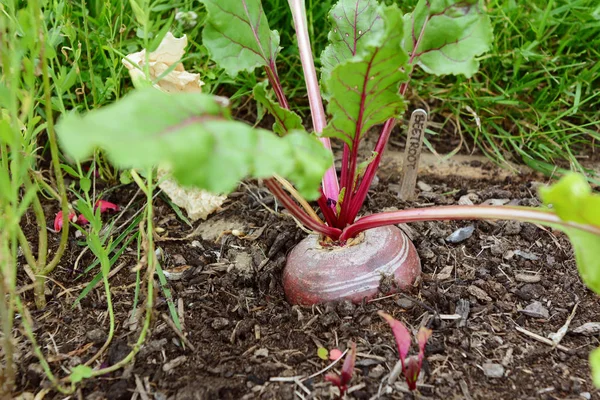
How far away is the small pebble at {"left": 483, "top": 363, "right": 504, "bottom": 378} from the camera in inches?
52.0

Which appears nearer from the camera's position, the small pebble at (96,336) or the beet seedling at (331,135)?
the beet seedling at (331,135)

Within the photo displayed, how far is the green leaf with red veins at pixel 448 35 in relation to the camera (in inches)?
57.9

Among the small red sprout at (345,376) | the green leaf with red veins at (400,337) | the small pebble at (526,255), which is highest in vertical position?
the green leaf with red veins at (400,337)

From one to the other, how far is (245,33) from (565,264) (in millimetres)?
1094

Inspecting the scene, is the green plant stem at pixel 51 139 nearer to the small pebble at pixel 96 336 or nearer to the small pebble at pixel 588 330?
the small pebble at pixel 96 336

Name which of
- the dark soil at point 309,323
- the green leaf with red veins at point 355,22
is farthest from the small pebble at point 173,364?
the green leaf with red veins at point 355,22

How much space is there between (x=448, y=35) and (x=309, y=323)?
79 cm

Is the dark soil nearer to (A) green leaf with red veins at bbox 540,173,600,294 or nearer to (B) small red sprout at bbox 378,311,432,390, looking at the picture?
(B) small red sprout at bbox 378,311,432,390

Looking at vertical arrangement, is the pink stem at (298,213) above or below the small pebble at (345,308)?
above

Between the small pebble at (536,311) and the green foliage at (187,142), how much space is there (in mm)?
770

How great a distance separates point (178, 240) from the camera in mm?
1829

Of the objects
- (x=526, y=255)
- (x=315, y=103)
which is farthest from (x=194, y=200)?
(x=526, y=255)

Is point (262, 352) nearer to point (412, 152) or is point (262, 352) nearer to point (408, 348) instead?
point (408, 348)

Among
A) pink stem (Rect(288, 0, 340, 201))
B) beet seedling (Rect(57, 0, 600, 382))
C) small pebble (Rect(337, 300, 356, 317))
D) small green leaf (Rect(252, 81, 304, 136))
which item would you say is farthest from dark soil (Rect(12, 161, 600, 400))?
small green leaf (Rect(252, 81, 304, 136))
